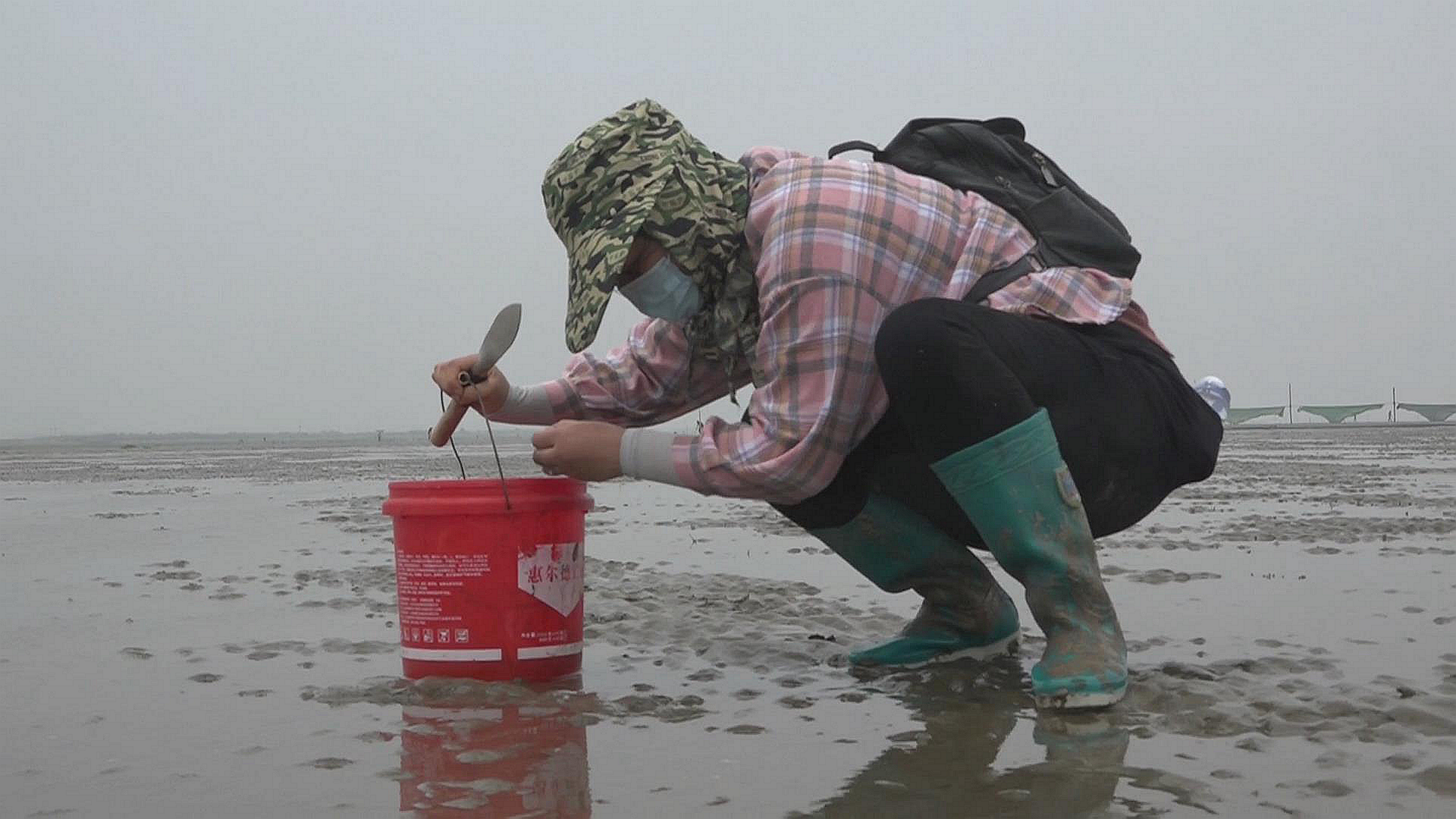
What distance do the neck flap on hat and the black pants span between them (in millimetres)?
336

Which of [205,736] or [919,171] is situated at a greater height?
[919,171]

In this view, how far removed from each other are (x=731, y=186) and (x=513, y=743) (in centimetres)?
99

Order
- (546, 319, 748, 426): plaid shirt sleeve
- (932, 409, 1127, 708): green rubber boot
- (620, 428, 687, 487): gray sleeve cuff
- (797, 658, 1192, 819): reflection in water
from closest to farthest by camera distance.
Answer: (797, 658, 1192, 819): reflection in water
(932, 409, 1127, 708): green rubber boot
(620, 428, 687, 487): gray sleeve cuff
(546, 319, 748, 426): plaid shirt sleeve

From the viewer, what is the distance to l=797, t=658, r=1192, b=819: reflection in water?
1561mm

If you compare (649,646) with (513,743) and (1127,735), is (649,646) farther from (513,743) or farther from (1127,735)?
(1127,735)

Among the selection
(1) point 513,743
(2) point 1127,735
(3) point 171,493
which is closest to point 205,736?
(1) point 513,743

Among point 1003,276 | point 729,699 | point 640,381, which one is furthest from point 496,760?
point 1003,276

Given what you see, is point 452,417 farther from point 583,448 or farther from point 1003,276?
point 1003,276

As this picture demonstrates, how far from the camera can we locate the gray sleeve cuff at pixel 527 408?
2.63m

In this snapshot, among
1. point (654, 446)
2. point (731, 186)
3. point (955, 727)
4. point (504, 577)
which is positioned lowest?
point (955, 727)

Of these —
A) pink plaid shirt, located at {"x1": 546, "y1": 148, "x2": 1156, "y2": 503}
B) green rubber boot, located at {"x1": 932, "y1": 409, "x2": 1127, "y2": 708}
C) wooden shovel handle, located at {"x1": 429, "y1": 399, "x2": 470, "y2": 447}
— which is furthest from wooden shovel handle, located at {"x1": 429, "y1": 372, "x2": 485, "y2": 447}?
green rubber boot, located at {"x1": 932, "y1": 409, "x2": 1127, "y2": 708}

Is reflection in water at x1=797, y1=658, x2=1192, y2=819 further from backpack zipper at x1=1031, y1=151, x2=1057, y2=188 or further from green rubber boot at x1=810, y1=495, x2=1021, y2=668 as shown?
backpack zipper at x1=1031, y1=151, x2=1057, y2=188

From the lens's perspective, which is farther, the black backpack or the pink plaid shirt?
the black backpack

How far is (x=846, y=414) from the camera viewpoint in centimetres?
223
